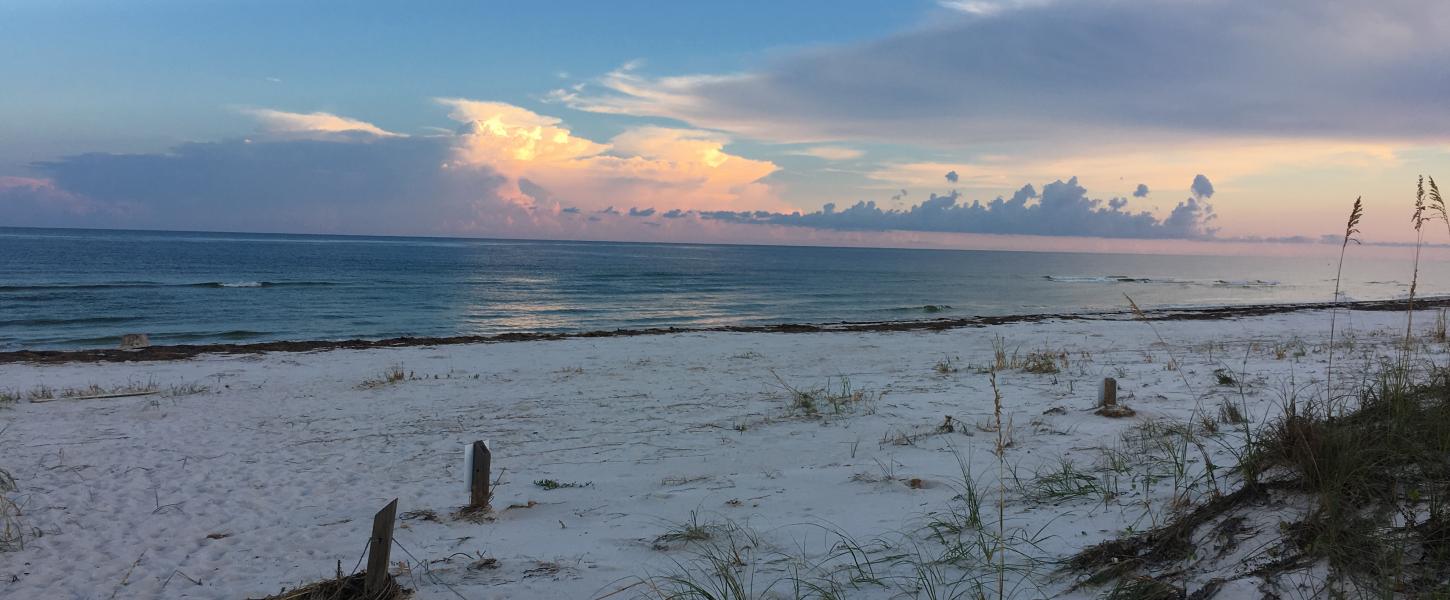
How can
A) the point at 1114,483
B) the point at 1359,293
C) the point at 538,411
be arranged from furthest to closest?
the point at 1359,293
the point at 538,411
the point at 1114,483

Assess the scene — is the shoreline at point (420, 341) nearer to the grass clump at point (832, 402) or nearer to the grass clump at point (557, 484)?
the grass clump at point (832, 402)

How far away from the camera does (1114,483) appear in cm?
429

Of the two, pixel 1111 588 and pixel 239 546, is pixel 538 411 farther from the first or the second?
pixel 1111 588

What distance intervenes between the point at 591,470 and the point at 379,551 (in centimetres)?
307

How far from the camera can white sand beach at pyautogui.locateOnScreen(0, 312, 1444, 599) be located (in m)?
3.97

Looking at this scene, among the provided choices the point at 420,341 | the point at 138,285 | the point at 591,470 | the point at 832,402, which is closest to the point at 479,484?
the point at 591,470

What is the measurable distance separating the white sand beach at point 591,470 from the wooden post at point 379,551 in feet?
0.89

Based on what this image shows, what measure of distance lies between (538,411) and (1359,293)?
166 feet

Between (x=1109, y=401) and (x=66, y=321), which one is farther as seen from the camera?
(x=66, y=321)

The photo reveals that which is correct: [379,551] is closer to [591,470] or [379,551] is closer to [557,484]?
[557,484]

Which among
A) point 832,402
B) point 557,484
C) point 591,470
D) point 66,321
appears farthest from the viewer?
point 66,321

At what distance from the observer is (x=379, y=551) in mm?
3512

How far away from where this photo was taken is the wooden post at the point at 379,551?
11.4 ft

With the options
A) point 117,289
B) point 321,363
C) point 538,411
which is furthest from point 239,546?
point 117,289
